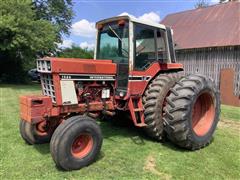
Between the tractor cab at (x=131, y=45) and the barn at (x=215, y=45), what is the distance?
903cm

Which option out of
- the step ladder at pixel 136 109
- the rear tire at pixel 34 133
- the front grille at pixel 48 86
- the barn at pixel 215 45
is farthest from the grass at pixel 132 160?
the barn at pixel 215 45

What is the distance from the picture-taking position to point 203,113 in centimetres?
625

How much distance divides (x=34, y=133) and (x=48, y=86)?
3.57ft

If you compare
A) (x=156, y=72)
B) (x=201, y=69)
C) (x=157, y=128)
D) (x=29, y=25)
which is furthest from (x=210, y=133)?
(x=29, y=25)

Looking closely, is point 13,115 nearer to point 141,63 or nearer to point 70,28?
point 141,63

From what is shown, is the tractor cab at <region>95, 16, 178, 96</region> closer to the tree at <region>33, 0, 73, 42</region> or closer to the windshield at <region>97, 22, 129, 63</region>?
the windshield at <region>97, 22, 129, 63</region>

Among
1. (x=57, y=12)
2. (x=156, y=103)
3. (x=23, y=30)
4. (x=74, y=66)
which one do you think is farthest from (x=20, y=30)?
(x=156, y=103)

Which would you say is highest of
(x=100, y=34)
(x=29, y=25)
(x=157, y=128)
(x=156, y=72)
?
(x=29, y=25)

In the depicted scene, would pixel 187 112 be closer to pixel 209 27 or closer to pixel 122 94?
pixel 122 94

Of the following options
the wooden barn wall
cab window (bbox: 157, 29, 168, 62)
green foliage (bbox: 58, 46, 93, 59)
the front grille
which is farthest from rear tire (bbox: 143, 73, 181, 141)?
green foliage (bbox: 58, 46, 93, 59)

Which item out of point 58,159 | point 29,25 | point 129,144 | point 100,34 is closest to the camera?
point 58,159

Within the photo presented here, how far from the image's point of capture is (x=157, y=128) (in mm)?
5633

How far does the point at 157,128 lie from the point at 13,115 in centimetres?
493

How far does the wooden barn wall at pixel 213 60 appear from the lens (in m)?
14.3
